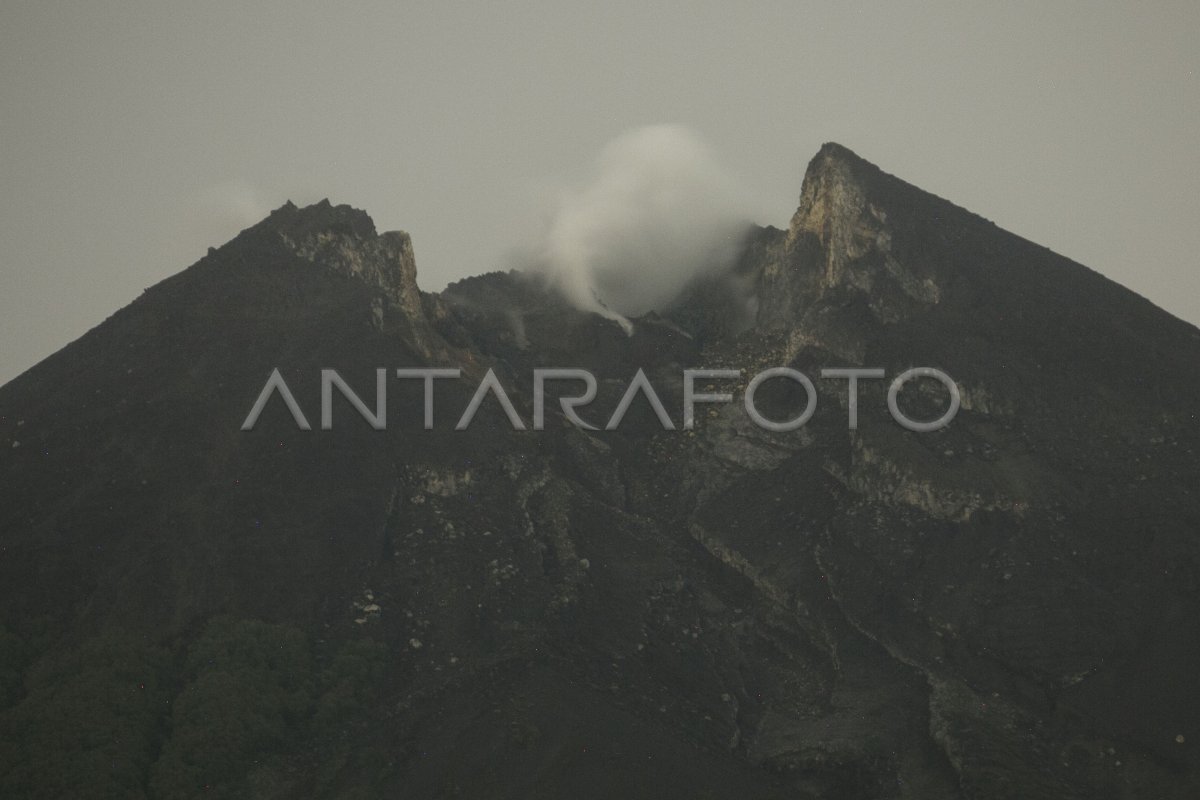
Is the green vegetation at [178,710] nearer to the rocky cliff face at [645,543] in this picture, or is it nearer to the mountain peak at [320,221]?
the rocky cliff face at [645,543]

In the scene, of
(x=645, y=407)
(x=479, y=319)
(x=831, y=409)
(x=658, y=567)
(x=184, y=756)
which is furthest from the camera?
(x=479, y=319)

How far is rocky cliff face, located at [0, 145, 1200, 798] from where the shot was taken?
4328 centimetres

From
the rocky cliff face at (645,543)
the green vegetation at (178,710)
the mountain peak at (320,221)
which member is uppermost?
the mountain peak at (320,221)

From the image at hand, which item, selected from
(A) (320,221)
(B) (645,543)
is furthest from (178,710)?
(A) (320,221)

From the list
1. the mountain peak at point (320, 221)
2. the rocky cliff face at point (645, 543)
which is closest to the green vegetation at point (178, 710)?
the rocky cliff face at point (645, 543)

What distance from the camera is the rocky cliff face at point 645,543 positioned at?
43.3m

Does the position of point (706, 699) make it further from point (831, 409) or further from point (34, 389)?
point (34, 389)

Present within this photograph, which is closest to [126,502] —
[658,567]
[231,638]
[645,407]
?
[231,638]

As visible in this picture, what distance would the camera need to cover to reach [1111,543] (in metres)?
52.8

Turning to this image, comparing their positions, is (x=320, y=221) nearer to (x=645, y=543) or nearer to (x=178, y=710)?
(x=645, y=543)

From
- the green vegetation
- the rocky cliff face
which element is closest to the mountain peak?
the rocky cliff face

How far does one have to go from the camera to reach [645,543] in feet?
204

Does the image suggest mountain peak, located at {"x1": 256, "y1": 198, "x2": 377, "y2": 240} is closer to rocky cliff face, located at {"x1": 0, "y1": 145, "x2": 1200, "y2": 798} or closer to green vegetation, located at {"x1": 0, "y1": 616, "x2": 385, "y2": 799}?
rocky cliff face, located at {"x1": 0, "y1": 145, "x2": 1200, "y2": 798}

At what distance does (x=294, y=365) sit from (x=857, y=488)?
29308 mm
